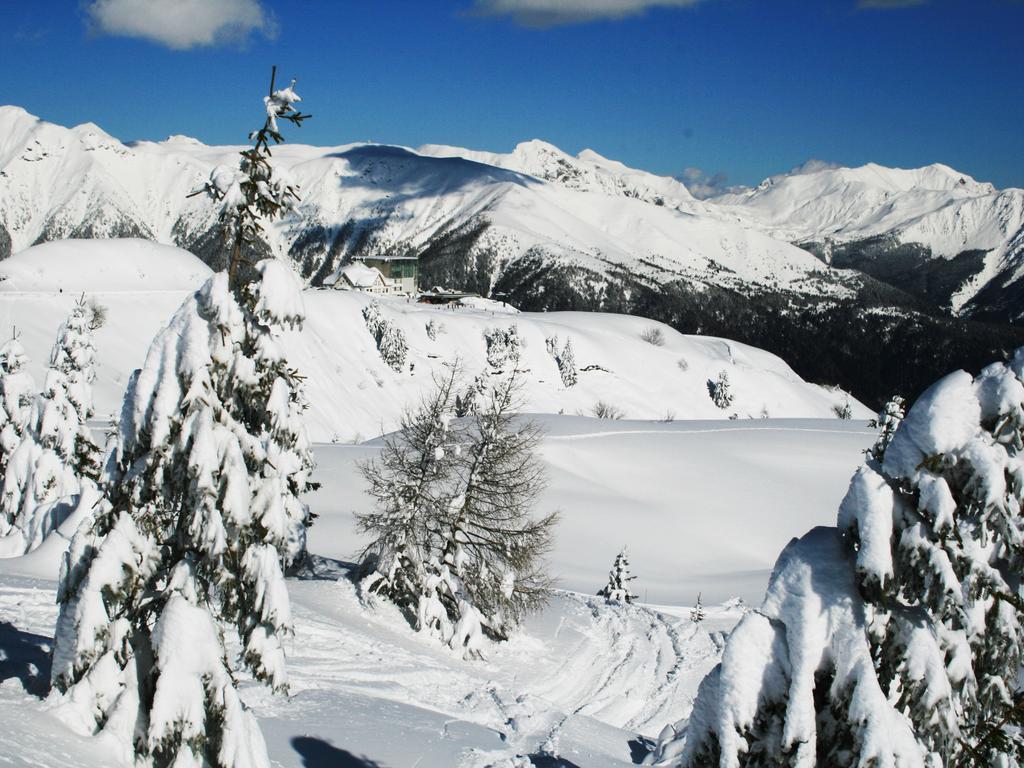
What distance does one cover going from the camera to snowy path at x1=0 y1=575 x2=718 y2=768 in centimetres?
1117

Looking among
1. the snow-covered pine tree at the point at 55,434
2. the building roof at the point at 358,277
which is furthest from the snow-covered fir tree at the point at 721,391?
the snow-covered pine tree at the point at 55,434

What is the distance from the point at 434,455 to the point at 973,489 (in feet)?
55.1

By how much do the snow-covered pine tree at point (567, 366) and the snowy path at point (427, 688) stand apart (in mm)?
67430

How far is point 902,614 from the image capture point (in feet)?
19.2

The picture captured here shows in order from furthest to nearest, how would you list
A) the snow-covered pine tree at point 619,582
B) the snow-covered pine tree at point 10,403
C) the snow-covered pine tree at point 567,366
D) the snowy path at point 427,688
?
the snow-covered pine tree at point 567,366
the snow-covered pine tree at point 619,582
the snow-covered pine tree at point 10,403
the snowy path at point 427,688

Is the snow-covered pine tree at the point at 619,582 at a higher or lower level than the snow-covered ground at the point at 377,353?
lower

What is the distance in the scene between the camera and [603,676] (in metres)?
21.3

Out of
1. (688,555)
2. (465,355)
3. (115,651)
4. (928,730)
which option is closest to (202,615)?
(115,651)

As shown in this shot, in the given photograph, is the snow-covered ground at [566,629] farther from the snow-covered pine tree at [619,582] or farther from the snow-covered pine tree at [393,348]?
the snow-covered pine tree at [393,348]

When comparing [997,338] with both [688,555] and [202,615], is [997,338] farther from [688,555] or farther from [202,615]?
[202,615]

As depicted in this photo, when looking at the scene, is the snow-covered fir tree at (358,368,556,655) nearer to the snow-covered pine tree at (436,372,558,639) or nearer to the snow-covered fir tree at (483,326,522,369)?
the snow-covered pine tree at (436,372,558,639)

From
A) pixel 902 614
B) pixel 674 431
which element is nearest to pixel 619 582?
pixel 674 431

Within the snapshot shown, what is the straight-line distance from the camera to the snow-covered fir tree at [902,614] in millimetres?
5535

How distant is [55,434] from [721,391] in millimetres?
86664
